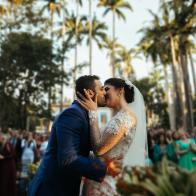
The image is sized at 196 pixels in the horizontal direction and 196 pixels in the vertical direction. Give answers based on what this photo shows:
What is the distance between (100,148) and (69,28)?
4948cm

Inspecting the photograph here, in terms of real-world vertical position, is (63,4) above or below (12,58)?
above

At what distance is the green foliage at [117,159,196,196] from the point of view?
1.81 metres

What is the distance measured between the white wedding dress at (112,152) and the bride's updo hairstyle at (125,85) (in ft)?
1.03

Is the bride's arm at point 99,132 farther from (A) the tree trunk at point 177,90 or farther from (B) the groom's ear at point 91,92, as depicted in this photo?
(A) the tree trunk at point 177,90

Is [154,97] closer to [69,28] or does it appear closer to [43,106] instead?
[69,28]

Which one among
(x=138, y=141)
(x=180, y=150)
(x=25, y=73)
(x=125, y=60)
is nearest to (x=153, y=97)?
(x=125, y=60)

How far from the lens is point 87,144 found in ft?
10.9

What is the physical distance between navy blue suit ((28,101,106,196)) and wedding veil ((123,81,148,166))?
811mm

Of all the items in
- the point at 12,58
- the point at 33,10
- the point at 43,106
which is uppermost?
the point at 33,10

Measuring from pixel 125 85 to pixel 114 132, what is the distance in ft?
1.82

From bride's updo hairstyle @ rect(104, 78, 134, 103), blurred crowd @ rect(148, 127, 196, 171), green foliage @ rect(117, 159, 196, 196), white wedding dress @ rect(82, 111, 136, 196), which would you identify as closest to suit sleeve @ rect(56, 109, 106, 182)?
white wedding dress @ rect(82, 111, 136, 196)

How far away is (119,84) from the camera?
3.84 meters

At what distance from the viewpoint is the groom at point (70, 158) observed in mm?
2979

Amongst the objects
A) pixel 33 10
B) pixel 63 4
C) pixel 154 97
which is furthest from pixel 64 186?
pixel 154 97
